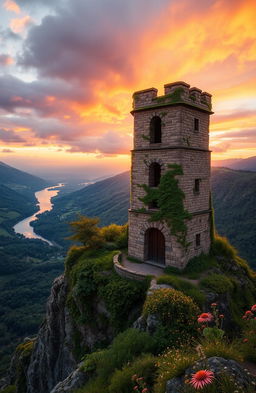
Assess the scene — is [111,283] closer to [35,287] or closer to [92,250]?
[92,250]

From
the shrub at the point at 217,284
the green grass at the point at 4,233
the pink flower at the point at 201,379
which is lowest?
the green grass at the point at 4,233

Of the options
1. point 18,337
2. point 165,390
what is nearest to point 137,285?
point 165,390

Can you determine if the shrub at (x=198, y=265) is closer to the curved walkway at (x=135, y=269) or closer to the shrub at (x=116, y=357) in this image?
the curved walkway at (x=135, y=269)

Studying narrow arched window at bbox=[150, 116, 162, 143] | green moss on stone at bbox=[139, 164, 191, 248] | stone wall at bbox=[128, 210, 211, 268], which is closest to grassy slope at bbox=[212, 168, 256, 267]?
stone wall at bbox=[128, 210, 211, 268]

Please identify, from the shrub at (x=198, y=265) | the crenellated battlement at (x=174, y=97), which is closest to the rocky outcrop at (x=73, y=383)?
the shrub at (x=198, y=265)

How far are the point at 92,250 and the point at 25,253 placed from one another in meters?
131

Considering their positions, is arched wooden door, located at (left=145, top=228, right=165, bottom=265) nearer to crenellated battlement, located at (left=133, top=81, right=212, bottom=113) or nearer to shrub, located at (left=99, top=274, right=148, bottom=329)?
shrub, located at (left=99, top=274, right=148, bottom=329)

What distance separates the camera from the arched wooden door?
1697 cm

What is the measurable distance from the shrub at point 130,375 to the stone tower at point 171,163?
885cm

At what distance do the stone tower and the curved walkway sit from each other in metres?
0.69

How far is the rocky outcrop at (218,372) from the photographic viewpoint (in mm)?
4473

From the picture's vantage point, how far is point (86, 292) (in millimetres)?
14531

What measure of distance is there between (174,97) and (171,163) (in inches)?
165

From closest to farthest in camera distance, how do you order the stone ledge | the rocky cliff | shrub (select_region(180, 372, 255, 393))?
shrub (select_region(180, 372, 255, 393)) < the rocky cliff < the stone ledge
